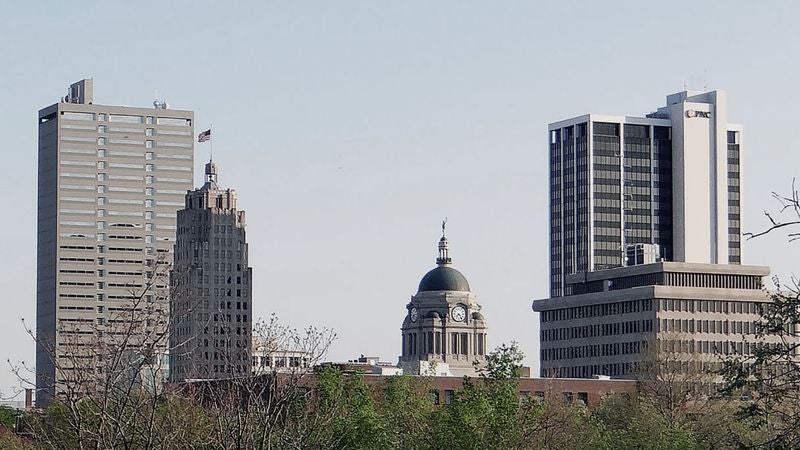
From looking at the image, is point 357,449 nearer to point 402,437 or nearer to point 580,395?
point 402,437

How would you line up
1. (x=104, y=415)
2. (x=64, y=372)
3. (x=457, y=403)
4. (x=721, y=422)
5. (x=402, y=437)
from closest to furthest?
(x=104, y=415) → (x=64, y=372) → (x=457, y=403) → (x=402, y=437) → (x=721, y=422)

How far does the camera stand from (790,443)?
28109mm

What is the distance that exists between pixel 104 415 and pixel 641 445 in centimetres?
5968

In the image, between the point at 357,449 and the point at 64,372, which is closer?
the point at 64,372

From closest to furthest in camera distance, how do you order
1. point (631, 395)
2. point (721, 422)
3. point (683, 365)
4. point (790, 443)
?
point (790, 443)
point (721, 422)
point (631, 395)
point (683, 365)

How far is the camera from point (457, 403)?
78062 millimetres

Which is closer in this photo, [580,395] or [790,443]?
[790,443]

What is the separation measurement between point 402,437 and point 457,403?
7.25 m

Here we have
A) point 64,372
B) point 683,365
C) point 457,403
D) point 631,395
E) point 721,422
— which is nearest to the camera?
point 64,372

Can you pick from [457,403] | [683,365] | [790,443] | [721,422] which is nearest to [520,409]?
[457,403]

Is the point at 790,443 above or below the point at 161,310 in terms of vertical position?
below

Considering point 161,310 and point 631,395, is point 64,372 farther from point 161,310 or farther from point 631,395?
point 631,395

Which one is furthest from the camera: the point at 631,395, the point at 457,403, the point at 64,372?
the point at 631,395

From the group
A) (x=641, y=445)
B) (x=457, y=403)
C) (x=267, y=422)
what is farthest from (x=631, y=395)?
(x=267, y=422)
